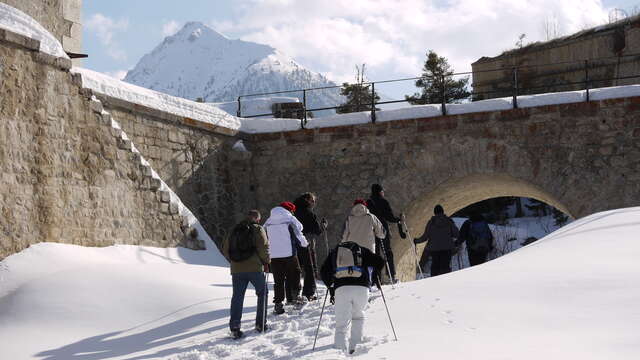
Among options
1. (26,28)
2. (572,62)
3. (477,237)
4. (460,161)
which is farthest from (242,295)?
(572,62)

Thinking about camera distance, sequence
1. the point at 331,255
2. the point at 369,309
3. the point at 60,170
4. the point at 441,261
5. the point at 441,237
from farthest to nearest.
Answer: the point at 441,261, the point at 441,237, the point at 60,170, the point at 369,309, the point at 331,255

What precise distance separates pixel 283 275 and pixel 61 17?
23.6 feet

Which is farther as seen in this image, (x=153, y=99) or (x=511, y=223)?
(x=511, y=223)

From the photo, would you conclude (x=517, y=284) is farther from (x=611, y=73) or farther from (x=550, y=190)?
(x=611, y=73)

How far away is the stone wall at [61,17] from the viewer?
1232 cm

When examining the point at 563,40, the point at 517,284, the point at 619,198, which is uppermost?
the point at 563,40

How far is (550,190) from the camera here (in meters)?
14.4

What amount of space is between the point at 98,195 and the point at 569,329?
25.0 feet

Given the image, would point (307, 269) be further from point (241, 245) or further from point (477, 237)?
point (477, 237)

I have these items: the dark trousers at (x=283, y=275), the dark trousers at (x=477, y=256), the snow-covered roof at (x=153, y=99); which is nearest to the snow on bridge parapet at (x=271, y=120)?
the snow-covered roof at (x=153, y=99)

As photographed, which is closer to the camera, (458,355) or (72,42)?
(458,355)

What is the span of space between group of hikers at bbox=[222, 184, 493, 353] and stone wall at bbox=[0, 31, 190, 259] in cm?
319

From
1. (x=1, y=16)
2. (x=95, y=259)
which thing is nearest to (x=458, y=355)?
(x=95, y=259)

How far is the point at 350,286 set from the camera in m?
6.52
